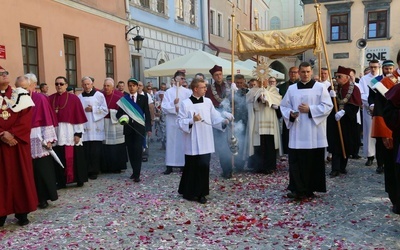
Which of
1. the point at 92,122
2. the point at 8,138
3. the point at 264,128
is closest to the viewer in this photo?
the point at 8,138

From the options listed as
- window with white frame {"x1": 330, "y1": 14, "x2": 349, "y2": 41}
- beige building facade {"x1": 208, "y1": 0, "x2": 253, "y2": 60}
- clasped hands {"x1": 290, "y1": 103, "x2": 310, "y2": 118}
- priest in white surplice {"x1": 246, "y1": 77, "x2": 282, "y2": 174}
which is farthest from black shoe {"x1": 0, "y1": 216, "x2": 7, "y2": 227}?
window with white frame {"x1": 330, "y1": 14, "x2": 349, "y2": 41}

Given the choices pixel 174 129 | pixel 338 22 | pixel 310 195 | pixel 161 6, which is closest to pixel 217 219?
pixel 310 195

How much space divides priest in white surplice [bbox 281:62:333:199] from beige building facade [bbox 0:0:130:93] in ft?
23.8

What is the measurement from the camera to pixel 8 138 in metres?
5.14

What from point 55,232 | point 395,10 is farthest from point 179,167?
point 395,10

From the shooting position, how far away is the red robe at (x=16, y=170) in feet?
17.1

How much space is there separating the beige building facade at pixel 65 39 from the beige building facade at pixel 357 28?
18431 millimetres

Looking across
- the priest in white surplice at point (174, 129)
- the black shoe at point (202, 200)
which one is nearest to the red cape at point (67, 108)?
the priest in white surplice at point (174, 129)

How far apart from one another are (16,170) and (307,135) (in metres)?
3.88

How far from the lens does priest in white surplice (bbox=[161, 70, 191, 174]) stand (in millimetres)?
8320

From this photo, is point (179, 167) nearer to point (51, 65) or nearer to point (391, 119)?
point (391, 119)

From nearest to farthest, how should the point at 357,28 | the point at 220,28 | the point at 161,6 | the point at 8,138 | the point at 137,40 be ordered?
the point at 8,138, the point at 137,40, the point at 161,6, the point at 220,28, the point at 357,28

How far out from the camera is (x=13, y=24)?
10500mm

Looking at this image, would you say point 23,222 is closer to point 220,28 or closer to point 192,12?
point 192,12
